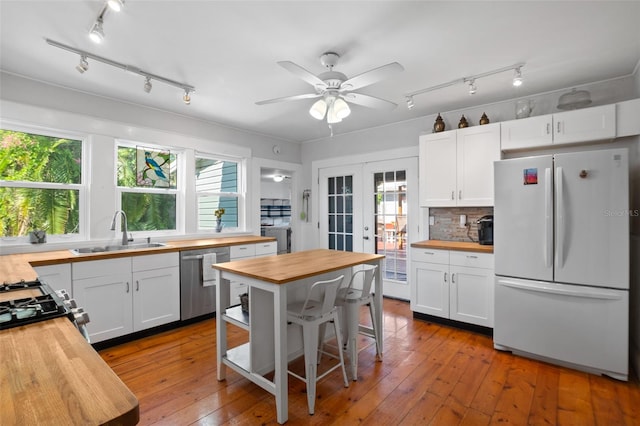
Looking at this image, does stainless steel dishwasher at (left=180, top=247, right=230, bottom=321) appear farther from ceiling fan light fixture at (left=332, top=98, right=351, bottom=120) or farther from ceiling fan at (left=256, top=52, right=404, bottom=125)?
ceiling fan light fixture at (left=332, top=98, right=351, bottom=120)

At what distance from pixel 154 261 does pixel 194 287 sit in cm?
55

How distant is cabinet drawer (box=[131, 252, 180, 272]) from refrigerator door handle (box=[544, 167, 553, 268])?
3.56 m

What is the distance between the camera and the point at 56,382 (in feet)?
2.46

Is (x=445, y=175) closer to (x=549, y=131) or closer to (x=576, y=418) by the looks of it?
(x=549, y=131)

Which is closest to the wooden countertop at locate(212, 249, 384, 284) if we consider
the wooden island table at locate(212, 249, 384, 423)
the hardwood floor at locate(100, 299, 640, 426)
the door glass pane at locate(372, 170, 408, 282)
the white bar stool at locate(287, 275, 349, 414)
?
the wooden island table at locate(212, 249, 384, 423)

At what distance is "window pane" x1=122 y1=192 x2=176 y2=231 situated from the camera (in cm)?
371

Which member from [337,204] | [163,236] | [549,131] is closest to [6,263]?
[163,236]

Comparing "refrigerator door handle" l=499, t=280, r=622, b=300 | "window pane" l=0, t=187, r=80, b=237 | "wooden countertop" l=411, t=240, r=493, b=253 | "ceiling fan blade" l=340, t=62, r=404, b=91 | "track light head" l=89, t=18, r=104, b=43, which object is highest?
"track light head" l=89, t=18, r=104, b=43

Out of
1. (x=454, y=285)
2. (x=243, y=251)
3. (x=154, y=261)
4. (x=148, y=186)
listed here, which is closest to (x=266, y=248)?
(x=243, y=251)

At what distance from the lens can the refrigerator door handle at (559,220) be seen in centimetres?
259

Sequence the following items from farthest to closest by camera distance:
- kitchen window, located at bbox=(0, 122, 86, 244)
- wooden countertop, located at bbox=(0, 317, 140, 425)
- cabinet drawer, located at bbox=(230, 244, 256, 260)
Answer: cabinet drawer, located at bbox=(230, 244, 256, 260)
kitchen window, located at bbox=(0, 122, 86, 244)
wooden countertop, located at bbox=(0, 317, 140, 425)

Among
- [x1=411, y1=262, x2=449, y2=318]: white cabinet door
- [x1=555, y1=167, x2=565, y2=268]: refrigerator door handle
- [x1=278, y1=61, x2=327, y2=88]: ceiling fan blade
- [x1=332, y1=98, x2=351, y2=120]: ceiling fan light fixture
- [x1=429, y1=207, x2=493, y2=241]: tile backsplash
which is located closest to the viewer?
[x1=278, y1=61, x2=327, y2=88]: ceiling fan blade

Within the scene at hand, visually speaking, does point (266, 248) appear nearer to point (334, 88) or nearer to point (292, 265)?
point (292, 265)

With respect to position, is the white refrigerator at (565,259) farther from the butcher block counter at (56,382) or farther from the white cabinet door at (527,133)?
the butcher block counter at (56,382)
